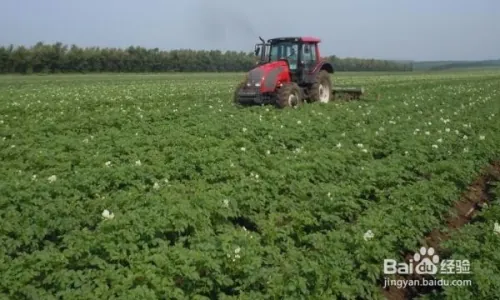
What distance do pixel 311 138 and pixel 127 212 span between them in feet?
20.3

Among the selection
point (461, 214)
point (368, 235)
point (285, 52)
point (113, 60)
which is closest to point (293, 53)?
point (285, 52)

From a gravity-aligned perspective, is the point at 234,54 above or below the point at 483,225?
above

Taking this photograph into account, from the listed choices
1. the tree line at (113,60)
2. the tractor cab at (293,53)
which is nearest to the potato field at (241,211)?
the tractor cab at (293,53)

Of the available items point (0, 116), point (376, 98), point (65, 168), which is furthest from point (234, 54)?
point (65, 168)

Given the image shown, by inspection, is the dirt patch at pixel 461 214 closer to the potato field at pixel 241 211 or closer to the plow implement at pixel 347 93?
the potato field at pixel 241 211

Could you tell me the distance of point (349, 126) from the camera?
13.3 m

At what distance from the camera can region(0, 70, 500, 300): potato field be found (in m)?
4.70

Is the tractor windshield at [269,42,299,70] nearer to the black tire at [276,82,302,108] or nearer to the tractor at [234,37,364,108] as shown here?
the tractor at [234,37,364,108]

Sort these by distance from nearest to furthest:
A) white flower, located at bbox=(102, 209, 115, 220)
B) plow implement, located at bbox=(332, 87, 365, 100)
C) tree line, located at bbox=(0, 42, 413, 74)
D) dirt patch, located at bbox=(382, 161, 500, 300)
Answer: dirt patch, located at bbox=(382, 161, 500, 300) < white flower, located at bbox=(102, 209, 115, 220) < plow implement, located at bbox=(332, 87, 365, 100) < tree line, located at bbox=(0, 42, 413, 74)

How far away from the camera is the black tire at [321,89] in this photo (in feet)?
60.1

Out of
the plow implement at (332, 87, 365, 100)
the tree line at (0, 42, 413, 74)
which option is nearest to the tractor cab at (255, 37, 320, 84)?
the plow implement at (332, 87, 365, 100)

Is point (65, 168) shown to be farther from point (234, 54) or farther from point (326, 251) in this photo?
point (234, 54)

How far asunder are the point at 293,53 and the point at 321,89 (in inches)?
82.7

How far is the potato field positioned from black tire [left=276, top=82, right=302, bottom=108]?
13.6 ft
